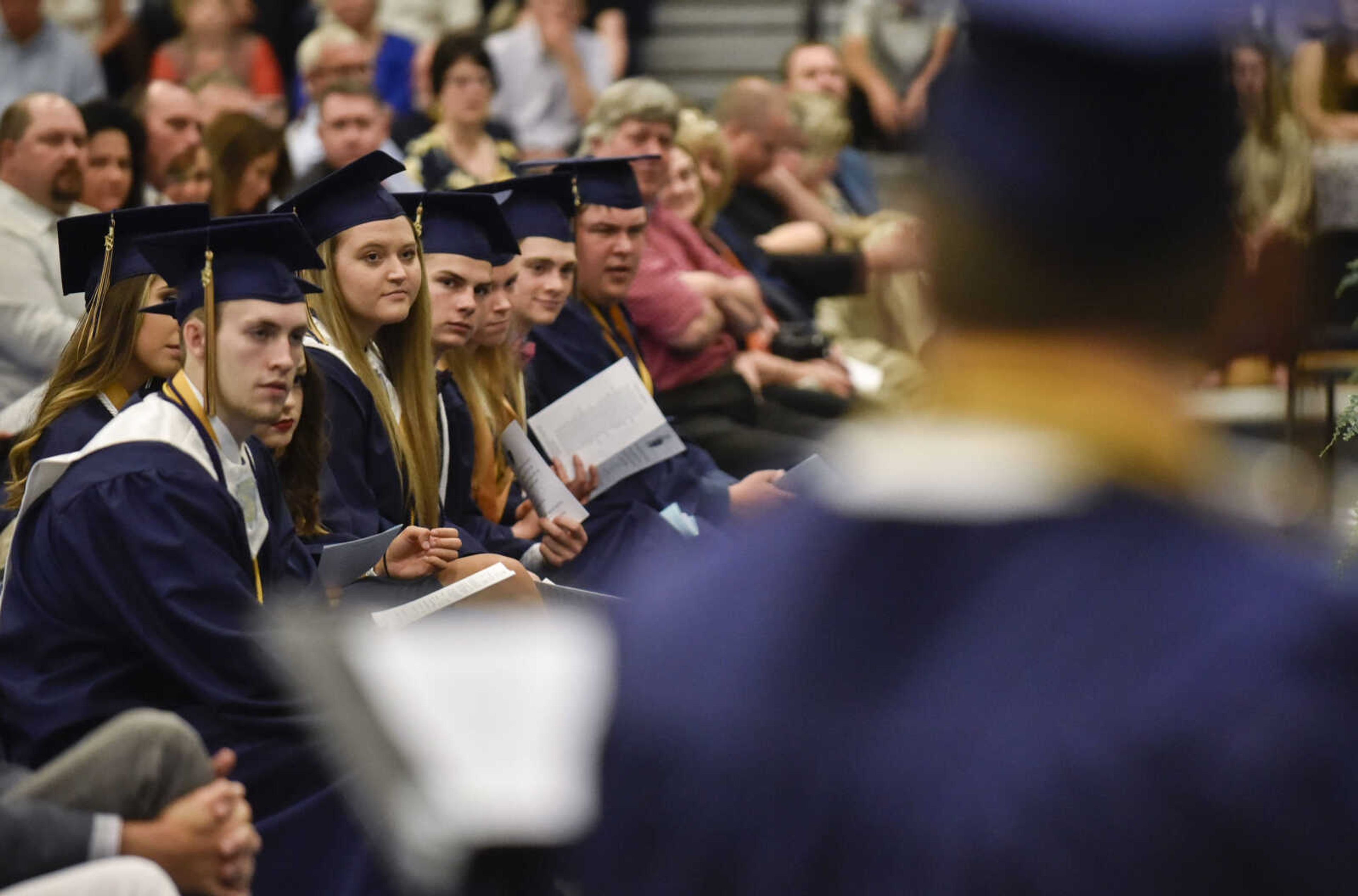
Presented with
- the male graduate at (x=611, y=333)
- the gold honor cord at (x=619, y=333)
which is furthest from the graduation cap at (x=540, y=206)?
the gold honor cord at (x=619, y=333)

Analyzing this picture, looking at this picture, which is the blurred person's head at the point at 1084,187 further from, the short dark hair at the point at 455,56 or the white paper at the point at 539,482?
the short dark hair at the point at 455,56

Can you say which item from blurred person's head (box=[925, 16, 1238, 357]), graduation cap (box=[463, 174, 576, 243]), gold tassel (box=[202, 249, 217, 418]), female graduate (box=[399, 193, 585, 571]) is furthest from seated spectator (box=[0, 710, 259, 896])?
graduation cap (box=[463, 174, 576, 243])

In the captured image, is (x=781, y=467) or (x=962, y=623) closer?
(x=962, y=623)

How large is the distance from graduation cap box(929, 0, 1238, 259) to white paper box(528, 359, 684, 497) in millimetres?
4608

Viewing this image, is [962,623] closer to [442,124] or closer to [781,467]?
[781,467]

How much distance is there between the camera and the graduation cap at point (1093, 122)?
1.06 meters

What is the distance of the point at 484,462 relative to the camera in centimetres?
567

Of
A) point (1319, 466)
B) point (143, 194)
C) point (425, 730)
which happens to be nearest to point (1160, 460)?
point (425, 730)

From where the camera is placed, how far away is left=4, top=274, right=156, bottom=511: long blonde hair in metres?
4.41

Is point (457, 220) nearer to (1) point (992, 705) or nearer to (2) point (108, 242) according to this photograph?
(2) point (108, 242)

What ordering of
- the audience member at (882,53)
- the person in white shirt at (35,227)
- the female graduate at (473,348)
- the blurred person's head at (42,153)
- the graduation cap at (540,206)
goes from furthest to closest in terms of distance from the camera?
the audience member at (882,53)
the blurred person's head at (42,153)
the person in white shirt at (35,227)
the graduation cap at (540,206)
the female graduate at (473,348)

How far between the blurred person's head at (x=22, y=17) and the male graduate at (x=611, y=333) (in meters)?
3.41

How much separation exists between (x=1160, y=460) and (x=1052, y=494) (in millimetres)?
64

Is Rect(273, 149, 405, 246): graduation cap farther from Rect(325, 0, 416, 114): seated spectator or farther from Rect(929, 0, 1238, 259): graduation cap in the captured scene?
Rect(325, 0, 416, 114): seated spectator
